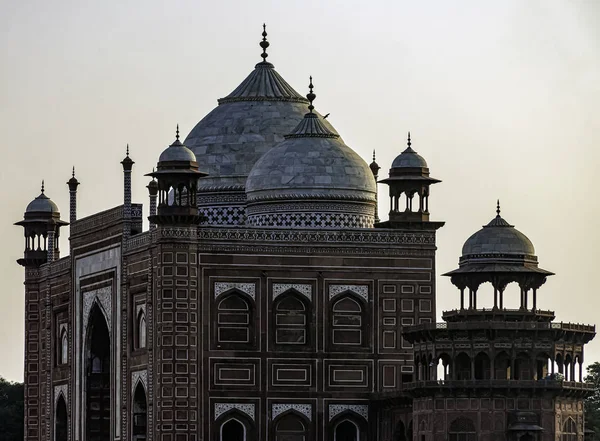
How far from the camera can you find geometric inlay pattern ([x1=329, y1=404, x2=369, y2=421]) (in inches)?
2461

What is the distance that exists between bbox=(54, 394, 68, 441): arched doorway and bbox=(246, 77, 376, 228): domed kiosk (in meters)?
9.23

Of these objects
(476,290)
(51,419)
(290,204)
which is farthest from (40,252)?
(476,290)

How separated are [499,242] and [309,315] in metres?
5.46

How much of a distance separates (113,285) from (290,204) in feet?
17.1

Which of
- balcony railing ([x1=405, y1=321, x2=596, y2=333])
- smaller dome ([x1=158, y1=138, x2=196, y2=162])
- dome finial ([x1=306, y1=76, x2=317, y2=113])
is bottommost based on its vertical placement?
balcony railing ([x1=405, y1=321, x2=596, y2=333])

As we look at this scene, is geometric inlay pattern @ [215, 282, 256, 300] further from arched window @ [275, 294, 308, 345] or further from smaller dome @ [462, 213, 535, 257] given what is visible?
smaller dome @ [462, 213, 535, 257]

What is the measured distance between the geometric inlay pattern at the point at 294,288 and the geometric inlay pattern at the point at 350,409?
107 inches

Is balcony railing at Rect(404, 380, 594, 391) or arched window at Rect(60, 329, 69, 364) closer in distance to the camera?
balcony railing at Rect(404, 380, 594, 391)

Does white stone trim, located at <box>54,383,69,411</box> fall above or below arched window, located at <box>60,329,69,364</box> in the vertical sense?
below

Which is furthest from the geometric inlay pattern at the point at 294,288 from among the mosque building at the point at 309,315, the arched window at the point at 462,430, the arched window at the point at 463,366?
the arched window at the point at 462,430

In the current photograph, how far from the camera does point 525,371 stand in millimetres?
58375

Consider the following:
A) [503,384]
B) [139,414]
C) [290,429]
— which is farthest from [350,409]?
[503,384]

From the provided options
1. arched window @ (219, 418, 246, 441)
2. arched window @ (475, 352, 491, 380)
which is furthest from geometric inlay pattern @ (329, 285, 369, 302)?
arched window @ (475, 352, 491, 380)

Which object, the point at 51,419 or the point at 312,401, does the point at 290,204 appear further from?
the point at 51,419
